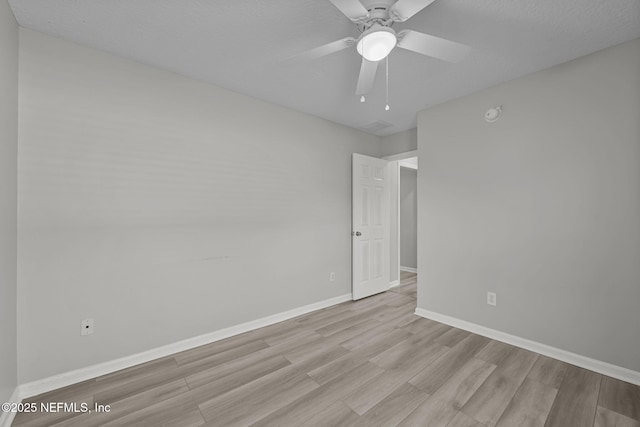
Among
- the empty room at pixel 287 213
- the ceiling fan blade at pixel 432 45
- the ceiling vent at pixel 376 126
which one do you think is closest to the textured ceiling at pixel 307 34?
the empty room at pixel 287 213

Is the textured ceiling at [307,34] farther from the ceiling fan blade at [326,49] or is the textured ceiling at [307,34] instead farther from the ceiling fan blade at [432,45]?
the ceiling fan blade at [432,45]

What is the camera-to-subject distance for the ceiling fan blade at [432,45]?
1575 mm

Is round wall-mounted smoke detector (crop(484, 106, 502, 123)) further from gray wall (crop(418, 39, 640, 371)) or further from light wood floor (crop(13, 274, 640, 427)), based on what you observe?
light wood floor (crop(13, 274, 640, 427))

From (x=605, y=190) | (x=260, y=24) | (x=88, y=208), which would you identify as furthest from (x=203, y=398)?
(x=605, y=190)

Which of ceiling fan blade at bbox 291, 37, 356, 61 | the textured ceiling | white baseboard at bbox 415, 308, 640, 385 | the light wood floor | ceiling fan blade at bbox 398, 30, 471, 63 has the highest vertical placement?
the textured ceiling

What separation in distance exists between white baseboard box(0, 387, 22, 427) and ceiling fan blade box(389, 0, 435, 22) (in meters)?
3.12

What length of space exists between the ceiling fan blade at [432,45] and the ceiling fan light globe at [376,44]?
0.49ft

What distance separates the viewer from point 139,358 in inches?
86.0

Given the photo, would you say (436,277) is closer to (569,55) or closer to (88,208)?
(569,55)

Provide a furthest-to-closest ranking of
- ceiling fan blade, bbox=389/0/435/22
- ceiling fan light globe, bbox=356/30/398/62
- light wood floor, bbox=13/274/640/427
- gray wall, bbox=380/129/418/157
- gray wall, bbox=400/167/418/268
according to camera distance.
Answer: gray wall, bbox=400/167/418/268 < gray wall, bbox=380/129/418/157 < light wood floor, bbox=13/274/640/427 < ceiling fan light globe, bbox=356/30/398/62 < ceiling fan blade, bbox=389/0/435/22

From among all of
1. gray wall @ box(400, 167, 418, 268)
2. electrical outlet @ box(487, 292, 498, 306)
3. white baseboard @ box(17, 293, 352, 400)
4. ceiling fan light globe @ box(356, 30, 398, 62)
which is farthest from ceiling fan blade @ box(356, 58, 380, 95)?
gray wall @ box(400, 167, 418, 268)

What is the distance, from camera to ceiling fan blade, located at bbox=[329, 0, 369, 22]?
134 cm

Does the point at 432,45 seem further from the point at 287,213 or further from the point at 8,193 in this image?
the point at 8,193

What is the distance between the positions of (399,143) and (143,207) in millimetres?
3445
